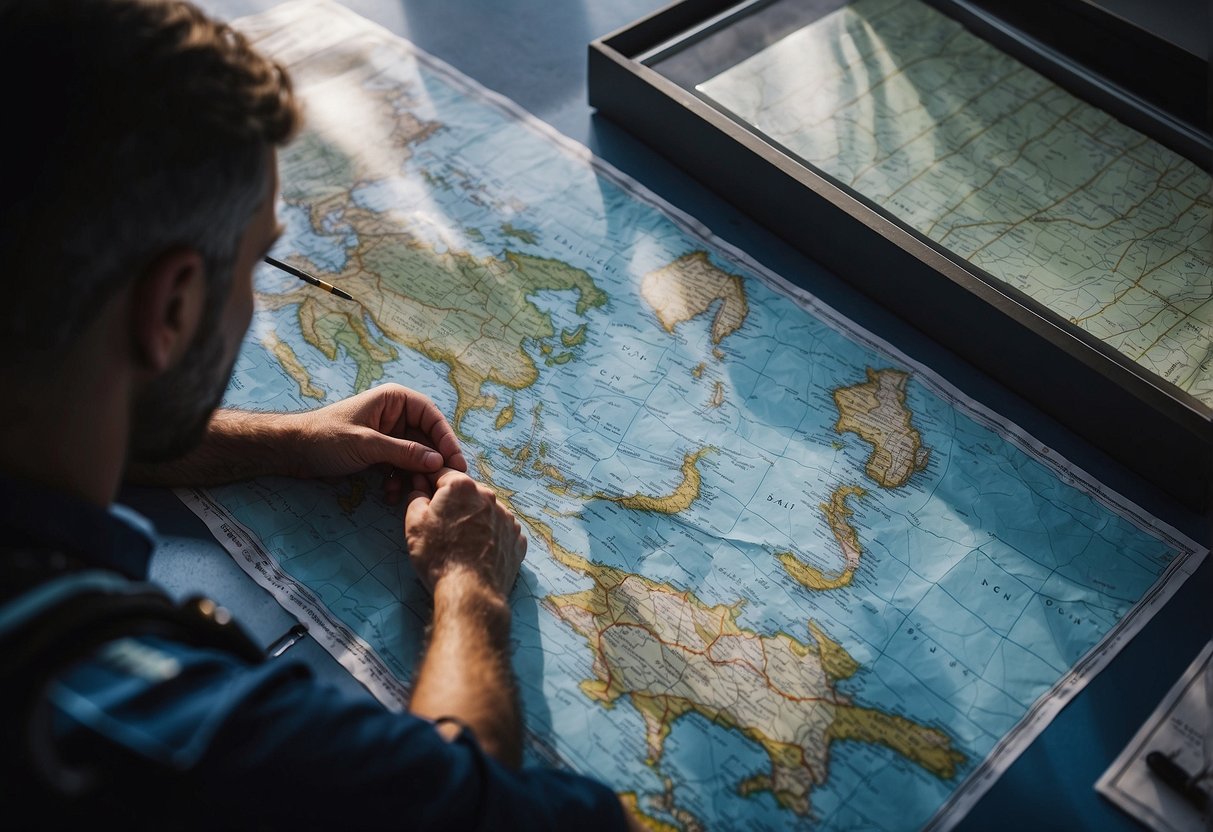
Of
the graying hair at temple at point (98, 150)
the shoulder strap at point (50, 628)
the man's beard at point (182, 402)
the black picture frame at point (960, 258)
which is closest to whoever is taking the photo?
the shoulder strap at point (50, 628)

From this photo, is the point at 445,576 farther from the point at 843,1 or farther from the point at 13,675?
the point at 843,1

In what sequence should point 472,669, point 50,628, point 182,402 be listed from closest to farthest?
point 50,628
point 182,402
point 472,669

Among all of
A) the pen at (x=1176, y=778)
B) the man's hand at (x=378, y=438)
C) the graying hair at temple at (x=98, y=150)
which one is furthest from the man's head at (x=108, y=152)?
the pen at (x=1176, y=778)

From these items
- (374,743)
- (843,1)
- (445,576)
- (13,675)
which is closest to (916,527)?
(445,576)

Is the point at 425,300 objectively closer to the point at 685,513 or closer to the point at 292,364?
the point at 292,364

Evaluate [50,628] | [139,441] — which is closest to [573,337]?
[139,441]

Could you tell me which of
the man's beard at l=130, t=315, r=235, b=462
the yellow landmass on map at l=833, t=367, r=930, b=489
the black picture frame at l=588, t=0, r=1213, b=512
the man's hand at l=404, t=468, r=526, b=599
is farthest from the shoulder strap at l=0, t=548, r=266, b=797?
the black picture frame at l=588, t=0, r=1213, b=512

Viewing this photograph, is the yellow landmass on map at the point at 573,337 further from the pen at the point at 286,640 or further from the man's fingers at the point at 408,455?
the pen at the point at 286,640
